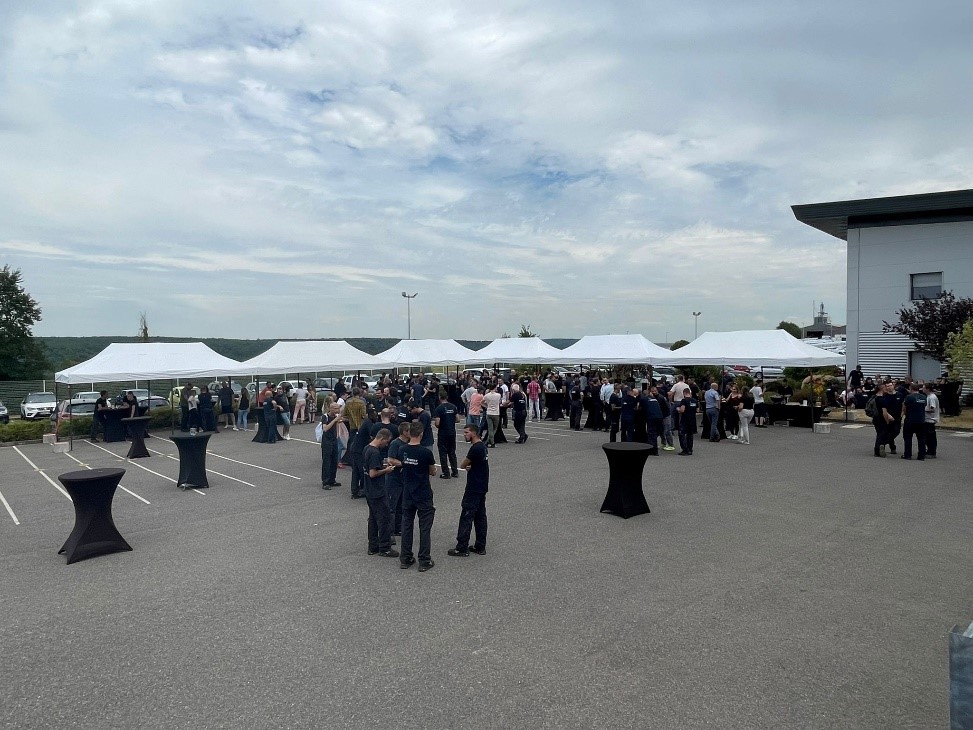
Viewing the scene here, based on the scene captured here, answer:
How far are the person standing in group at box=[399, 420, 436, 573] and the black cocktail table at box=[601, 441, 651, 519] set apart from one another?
302 cm

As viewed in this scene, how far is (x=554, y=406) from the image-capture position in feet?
73.8

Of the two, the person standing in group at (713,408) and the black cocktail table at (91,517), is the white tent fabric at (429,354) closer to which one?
the person standing in group at (713,408)

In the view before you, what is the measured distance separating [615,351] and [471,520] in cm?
1786

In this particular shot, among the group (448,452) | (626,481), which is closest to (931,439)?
(626,481)

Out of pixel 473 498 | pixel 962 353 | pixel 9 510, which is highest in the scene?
pixel 962 353

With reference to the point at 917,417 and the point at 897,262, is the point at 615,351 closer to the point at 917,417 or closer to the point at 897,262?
the point at 917,417

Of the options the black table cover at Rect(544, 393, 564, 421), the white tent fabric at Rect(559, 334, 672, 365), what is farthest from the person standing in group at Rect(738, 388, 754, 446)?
the black table cover at Rect(544, 393, 564, 421)

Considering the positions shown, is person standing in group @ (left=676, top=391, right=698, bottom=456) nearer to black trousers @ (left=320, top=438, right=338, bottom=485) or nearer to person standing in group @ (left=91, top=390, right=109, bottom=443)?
black trousers @ (left=320, top=438, right=338, bottom=485)

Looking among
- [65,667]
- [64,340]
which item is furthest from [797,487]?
[64,340]

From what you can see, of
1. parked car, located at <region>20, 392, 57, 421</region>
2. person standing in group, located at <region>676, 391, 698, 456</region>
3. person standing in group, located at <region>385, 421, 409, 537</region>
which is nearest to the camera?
person standing in group, located at <region>385, 421, 409, 537</region>

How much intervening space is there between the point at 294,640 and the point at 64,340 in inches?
4480

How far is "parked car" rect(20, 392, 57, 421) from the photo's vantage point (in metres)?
25.9

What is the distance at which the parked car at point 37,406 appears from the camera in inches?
1019

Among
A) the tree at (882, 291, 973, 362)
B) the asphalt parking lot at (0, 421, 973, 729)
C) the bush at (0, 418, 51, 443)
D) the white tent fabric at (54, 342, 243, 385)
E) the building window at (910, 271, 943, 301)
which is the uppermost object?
the building window at (910, 271, 943, 301)
